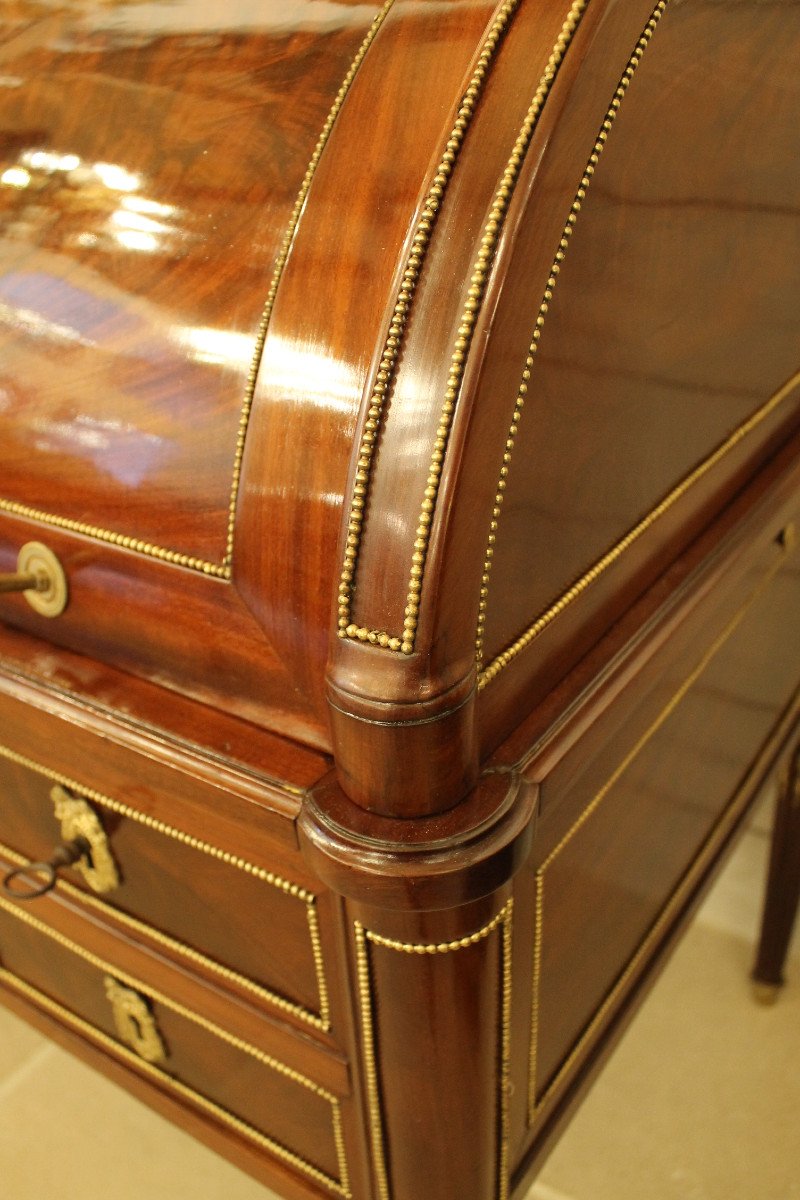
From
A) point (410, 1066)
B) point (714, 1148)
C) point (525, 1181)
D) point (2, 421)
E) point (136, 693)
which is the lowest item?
point (714, 1148)

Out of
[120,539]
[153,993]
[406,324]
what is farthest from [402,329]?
[153,993]

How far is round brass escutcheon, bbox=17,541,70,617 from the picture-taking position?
1.78ft

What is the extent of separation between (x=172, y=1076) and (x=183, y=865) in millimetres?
238

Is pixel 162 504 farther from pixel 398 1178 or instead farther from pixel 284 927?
pixel 398 1178

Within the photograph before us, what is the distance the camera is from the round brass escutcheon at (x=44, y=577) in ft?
1.78

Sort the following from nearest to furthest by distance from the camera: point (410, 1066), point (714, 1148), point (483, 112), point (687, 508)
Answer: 1. point (483, 112)
2. point (410, 1066)
3. point (687, 508)
4. point (714, 1148)

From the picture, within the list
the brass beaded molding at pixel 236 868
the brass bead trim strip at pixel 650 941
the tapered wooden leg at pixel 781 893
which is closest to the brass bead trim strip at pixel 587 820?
the brass bead trim strip at pixel 650 941

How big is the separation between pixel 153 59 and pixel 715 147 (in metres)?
0.30

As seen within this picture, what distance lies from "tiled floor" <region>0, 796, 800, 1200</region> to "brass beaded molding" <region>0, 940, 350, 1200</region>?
1.16 feet

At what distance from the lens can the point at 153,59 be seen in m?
0.52

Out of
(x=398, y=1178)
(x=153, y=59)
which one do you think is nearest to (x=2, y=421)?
(x=153, y=59)

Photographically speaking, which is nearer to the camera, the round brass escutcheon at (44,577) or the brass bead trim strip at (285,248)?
the brass bead trim strip at (285,248)

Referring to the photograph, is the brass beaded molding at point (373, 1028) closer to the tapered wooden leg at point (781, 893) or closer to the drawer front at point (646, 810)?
the drawer front at point (646, 810)

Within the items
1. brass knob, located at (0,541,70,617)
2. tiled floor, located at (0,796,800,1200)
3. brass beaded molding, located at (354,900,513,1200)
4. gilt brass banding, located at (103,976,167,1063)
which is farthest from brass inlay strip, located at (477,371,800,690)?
tiled floor, located at (0,796,800,1200)
